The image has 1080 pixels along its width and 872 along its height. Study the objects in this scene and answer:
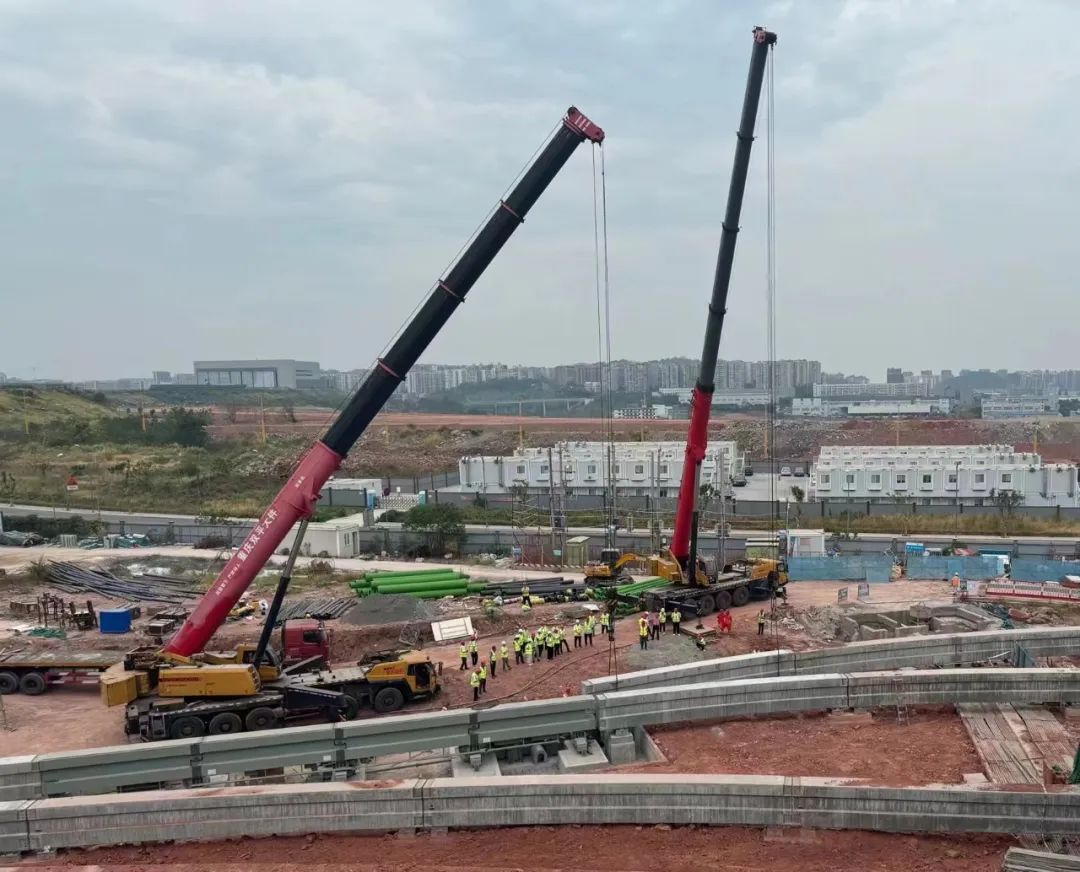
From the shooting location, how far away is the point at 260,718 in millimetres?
14680

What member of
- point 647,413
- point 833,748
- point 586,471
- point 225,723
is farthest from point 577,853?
point 647,413

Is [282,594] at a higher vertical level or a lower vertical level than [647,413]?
lower

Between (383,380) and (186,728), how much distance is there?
7.44 metres

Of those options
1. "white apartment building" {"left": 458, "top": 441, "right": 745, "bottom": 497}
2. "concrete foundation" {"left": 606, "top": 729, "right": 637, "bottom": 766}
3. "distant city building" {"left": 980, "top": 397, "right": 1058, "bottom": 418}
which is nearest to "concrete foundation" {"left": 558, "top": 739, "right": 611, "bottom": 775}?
"concrete foundation" {"left": 606, "top": 729, "right": 637, "bottom": 766}

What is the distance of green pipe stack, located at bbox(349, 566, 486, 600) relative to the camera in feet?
87.4

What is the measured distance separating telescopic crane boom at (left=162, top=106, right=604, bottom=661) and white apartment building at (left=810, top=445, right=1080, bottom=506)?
36358mm

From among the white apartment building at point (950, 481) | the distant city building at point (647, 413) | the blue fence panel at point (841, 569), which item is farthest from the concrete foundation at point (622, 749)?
the distant city building at point (647, 413)

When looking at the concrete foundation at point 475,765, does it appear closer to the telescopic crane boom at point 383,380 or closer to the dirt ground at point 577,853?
the dirt ground at point 577,853

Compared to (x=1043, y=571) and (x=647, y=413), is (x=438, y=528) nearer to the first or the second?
(x=1043, y=571)

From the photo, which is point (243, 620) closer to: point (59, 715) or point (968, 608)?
point (59, 715)

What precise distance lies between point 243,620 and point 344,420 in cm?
1301

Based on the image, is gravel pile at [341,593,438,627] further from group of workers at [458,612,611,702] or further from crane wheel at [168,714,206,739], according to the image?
crane wheel at [168,714,206,739]

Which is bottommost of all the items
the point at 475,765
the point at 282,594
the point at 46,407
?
the point at 475,765

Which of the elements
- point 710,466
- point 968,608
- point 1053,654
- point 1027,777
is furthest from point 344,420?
point 710,466
